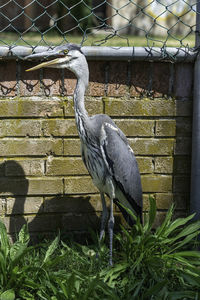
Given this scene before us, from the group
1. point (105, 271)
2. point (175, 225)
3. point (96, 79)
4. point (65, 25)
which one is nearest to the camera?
point (105, 271)

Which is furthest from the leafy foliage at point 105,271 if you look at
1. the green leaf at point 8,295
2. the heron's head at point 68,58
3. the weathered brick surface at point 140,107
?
the heron's head at point 68,58

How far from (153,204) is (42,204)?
33.6 inches

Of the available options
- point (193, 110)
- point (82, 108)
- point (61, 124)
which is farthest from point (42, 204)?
point (193, 110)

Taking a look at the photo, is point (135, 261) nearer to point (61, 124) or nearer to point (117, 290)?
point (117, 290)

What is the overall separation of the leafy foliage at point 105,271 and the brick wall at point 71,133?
32 centimetres

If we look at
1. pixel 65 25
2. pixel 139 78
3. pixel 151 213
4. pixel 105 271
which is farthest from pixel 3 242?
pixel 65 25

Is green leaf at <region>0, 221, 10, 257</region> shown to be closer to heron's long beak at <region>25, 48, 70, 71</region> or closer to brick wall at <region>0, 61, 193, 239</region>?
brick wall at <region>0, 61, 193, 239</region>

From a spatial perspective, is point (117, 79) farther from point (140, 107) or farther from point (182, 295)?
point (182, 295)

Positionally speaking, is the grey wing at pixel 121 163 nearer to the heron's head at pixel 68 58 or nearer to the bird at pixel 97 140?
the bird at pixel 97 140

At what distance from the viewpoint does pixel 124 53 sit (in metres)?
2.81

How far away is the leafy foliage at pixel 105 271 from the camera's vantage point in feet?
7.23

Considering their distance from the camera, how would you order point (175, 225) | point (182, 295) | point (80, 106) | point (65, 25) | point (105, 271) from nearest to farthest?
point (182, 295)
point (105, 271)
point (80, 106)
point (175, 225)
point (65, 25)

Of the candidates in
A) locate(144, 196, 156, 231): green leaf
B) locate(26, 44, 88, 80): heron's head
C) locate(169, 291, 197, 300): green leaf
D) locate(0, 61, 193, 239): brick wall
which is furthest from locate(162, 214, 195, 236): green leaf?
locate(26, 44, 88, 80): heron's head

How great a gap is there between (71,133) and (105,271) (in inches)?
40.4
